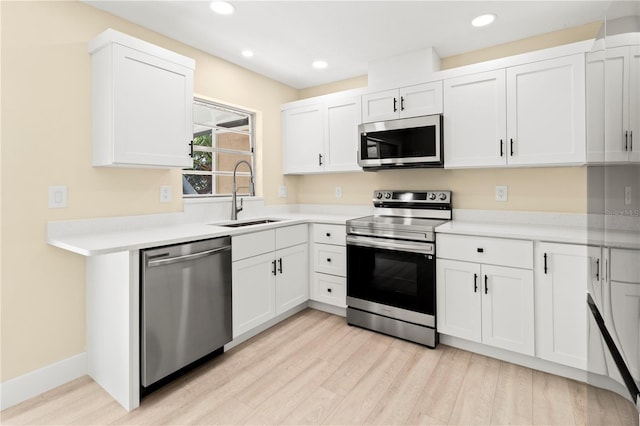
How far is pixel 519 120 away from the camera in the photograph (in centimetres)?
245

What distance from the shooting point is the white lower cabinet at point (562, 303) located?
2.00 metres

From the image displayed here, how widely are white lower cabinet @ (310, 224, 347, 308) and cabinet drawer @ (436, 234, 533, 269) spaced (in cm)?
92

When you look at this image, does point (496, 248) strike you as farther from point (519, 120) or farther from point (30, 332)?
point (30, 332)

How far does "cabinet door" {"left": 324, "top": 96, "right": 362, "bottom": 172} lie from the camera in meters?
3.28

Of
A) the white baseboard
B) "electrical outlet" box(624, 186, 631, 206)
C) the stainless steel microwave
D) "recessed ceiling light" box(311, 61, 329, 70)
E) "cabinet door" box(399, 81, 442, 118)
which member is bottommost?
the white baseboard

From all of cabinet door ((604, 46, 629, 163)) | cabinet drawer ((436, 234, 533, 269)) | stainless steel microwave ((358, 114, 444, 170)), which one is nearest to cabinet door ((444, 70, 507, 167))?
stainless steel microwave ((358, 114, 444, 170))

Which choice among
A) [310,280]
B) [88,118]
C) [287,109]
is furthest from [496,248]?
[88,118]

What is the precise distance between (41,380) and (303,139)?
2.92 m

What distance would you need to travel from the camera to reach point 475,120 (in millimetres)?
2629

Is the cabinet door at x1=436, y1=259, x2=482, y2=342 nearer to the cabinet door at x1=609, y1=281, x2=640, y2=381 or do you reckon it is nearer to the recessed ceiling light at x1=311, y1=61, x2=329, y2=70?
the cabinet door at x1=609, y1=281, x2=640, y2=381

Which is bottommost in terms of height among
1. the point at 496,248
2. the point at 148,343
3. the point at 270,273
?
the point at 148,343

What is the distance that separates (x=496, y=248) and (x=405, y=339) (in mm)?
1011

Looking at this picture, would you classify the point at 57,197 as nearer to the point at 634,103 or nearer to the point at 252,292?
the point at 252,292

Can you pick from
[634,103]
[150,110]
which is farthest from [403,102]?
[634,103]
